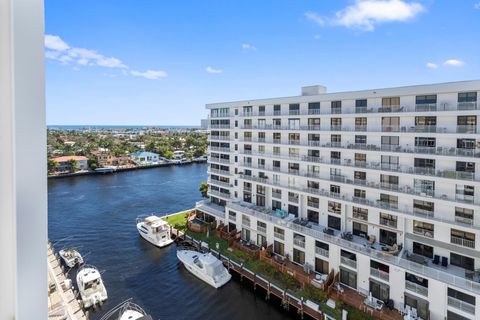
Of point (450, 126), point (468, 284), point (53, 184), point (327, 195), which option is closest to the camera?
point (468, 284)

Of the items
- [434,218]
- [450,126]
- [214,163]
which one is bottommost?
[434,218]

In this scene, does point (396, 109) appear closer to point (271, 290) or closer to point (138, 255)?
point (271, 290)

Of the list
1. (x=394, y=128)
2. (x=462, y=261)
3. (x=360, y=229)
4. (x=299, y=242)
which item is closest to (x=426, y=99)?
(x=394, y=128)

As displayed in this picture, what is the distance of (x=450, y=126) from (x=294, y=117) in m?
12.2

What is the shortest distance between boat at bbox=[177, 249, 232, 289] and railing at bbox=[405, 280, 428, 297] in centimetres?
1277

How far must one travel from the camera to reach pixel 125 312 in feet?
62.2

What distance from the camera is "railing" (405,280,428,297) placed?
18047 millimetres

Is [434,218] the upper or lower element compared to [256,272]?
upper

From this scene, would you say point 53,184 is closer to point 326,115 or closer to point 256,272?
point 256,272

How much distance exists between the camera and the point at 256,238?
27969mm

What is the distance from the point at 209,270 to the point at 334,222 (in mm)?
11271

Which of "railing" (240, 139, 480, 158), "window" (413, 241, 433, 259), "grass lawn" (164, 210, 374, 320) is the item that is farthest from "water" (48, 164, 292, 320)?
"railing" (240, 139, 480, 158)

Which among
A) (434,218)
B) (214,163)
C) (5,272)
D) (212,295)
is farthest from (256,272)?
(5,272)

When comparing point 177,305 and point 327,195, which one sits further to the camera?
point 327,195
